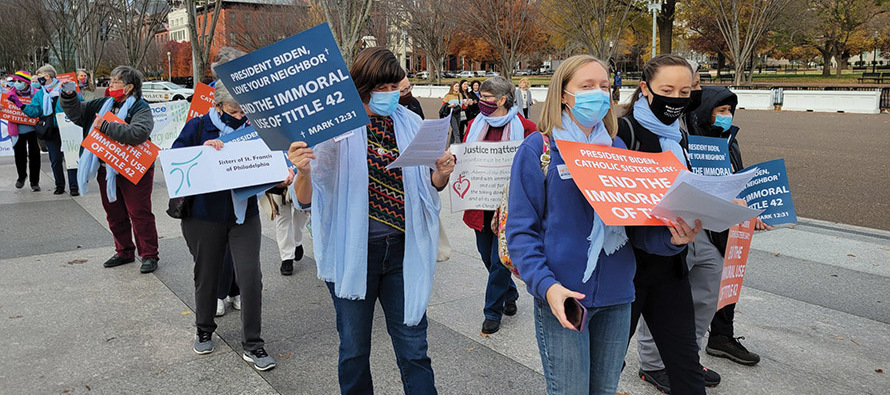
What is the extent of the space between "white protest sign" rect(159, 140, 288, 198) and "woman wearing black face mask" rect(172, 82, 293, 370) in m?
0.08

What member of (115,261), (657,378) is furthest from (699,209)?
(115,261)

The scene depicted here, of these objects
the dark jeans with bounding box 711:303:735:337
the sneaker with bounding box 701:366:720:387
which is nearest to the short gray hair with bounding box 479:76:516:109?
the dark jeans with bounding box 711:303:735:337

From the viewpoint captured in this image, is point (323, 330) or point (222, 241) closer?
point (222, 241)

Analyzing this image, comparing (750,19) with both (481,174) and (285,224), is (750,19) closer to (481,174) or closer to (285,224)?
(285,224)

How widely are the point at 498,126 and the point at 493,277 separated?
115 centimetres

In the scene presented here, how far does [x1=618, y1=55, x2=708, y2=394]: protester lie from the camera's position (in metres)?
2.86

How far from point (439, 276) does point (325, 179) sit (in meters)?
3.31

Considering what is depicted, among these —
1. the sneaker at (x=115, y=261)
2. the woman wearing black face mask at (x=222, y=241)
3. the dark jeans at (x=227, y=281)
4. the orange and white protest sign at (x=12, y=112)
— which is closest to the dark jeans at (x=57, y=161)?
the orange and white protest sign at (x=12, y=112)

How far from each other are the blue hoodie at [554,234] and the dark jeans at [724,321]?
2020 mm

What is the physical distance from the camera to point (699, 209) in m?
2.26

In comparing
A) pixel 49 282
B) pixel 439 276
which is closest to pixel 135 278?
pixel 49 282

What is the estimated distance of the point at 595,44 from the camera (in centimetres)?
2777

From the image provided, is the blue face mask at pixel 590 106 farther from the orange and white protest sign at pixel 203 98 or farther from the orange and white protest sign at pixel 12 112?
the orange and white protest sign at pixel 12 112

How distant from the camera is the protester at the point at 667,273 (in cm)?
286
